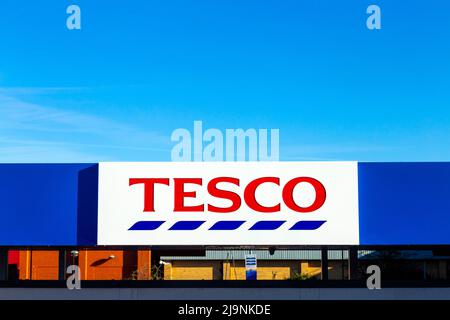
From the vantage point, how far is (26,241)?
13383 millimetres

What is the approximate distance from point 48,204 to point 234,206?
374 centimetres

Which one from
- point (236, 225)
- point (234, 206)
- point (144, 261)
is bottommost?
point (144, 261)

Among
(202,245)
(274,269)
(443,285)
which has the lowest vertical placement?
(274,269)

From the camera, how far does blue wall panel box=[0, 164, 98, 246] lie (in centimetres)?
1333

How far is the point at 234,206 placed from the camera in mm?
13305

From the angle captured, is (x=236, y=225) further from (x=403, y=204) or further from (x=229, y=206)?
(x=403, y=204)

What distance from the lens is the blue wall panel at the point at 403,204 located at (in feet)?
43.3

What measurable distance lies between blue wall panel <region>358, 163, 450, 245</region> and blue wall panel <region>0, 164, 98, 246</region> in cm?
544

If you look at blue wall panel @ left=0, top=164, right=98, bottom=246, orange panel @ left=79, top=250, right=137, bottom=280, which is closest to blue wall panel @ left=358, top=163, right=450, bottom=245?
blue wall panel @ left=0, top=164, right=98, bottom=246

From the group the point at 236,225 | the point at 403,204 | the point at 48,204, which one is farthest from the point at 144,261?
the point at 403,204

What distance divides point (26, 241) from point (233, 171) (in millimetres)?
4397

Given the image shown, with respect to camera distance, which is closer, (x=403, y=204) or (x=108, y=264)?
(x=403, y=204)
